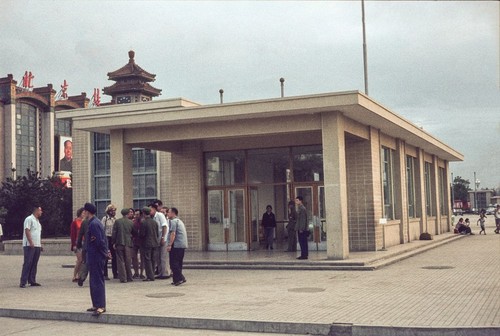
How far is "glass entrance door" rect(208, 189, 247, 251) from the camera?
23609mm

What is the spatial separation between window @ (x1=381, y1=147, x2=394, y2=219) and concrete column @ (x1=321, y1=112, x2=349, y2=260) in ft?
18.4

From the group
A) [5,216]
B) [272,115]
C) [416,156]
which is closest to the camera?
[272,115]

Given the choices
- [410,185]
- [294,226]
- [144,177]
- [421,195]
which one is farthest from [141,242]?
[421,195]

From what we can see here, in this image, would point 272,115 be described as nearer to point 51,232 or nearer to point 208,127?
point 208,127

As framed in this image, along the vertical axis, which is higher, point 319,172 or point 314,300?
point 319,172

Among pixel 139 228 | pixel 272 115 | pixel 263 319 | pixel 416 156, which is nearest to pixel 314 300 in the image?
pixel 263 319

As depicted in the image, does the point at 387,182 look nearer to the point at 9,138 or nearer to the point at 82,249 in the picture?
the point at 82,249

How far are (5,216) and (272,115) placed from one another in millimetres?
26231

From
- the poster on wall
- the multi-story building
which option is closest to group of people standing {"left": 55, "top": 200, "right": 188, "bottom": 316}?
the multi-story building

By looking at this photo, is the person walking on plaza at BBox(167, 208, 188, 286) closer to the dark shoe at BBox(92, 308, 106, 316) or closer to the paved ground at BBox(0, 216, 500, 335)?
the paved ground at BBox(0, 216, 500, 335)

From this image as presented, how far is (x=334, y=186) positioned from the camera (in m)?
18.5

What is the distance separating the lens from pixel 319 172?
22781 mm

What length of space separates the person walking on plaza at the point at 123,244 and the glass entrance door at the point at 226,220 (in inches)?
313

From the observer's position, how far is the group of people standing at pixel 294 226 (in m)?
18.9
